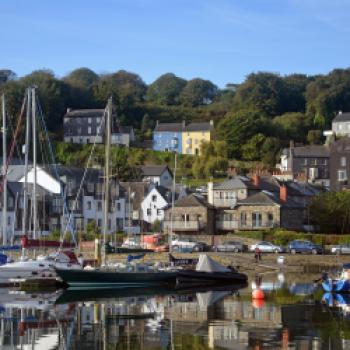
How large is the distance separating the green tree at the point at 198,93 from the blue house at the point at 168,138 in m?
34.1

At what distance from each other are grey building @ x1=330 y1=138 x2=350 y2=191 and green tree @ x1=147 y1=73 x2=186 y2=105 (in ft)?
239

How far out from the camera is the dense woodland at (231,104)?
436 feet

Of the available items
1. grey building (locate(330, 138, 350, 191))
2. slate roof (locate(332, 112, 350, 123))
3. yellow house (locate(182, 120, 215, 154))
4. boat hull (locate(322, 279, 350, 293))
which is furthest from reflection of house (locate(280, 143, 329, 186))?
boat hull (locate(322, 279, 350, 293))

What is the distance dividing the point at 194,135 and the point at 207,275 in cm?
9260

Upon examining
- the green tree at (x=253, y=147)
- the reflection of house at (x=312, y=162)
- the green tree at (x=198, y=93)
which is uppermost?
the green tree at (x=198, y=93)

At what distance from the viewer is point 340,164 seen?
4535 inches

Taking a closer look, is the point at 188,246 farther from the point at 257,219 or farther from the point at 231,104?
the point at 231,104

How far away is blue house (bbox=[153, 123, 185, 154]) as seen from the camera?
491 ft

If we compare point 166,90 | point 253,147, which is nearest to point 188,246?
point 253,147

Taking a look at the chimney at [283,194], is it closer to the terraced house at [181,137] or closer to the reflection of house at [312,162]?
the reflection of house at [312,162]

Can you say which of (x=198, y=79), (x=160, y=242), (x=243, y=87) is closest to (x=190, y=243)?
(x=160, y=242)

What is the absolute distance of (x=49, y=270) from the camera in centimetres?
5706

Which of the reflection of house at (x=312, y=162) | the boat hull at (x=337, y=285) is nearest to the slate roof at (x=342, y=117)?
the reflection of house at (x=312, y=162)

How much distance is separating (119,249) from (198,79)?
134048 millimetres
